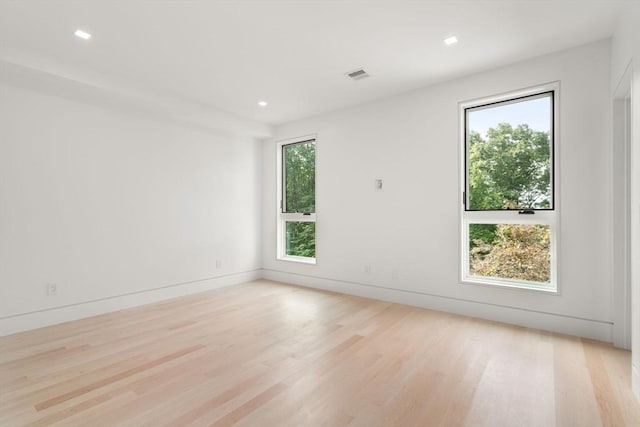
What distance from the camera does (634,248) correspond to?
7.13 feet

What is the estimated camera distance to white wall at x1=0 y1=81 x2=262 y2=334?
3.36 m

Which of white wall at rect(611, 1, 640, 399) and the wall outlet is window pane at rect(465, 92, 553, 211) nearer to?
white wall at rect(611, 1, 640, 399)

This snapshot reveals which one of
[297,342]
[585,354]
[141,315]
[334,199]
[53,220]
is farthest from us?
[334,199]

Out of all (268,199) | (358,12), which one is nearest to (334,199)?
(268,199)

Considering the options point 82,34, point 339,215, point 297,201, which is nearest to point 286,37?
point 82,34

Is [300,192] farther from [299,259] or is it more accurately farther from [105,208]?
[105,208]

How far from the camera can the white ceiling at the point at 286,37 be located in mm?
2518

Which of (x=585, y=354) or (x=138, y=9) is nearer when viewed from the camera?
(x=138, y=9)

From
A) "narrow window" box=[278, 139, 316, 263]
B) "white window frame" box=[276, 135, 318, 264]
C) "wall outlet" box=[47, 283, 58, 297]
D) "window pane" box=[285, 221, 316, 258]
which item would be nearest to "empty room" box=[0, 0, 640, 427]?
"wall outlet" box=[47, 283, 58, 297]

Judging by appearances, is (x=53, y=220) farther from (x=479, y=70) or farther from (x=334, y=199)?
(x=479, y=70)

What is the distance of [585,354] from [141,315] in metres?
4.61

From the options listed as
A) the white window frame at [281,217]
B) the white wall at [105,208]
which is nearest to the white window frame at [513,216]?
the white window frame at [281,217]

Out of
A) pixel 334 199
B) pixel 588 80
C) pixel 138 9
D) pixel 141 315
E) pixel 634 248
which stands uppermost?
pixel 138 9

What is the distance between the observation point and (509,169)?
11.7 ft
